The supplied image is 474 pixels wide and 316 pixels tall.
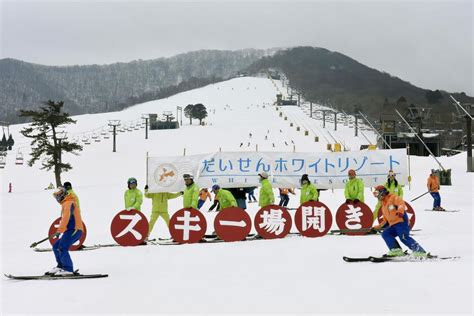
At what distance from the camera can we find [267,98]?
147625 mm

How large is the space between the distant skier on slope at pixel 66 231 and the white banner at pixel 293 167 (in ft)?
18.3

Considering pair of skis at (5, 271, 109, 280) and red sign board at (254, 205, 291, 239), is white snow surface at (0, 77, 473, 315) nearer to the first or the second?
pair of skis at (5, 271, 109, 280)

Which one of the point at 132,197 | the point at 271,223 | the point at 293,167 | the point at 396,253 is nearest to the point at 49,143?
the point at 293,167

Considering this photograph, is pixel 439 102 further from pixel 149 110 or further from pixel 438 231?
pixel 438 231

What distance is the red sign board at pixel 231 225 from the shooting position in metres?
11.6

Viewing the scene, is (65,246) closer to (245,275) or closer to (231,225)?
(245,275)

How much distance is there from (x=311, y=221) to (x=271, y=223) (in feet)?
3.26

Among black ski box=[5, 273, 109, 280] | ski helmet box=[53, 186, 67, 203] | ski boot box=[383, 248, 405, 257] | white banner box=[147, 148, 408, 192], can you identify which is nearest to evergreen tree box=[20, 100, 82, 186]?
white banner box=[147, 148, 408, 192]

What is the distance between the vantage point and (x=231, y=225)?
A: 11664mm

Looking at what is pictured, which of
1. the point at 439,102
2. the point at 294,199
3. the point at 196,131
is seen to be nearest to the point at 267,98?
the point at 439,102

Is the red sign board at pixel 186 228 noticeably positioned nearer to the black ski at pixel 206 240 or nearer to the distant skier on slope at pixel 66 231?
the black ski at pixel 206 240

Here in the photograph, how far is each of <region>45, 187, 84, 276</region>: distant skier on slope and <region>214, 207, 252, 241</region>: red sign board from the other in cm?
402

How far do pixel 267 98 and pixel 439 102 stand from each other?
52.2 m

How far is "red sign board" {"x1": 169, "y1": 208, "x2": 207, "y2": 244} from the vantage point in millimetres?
11414
